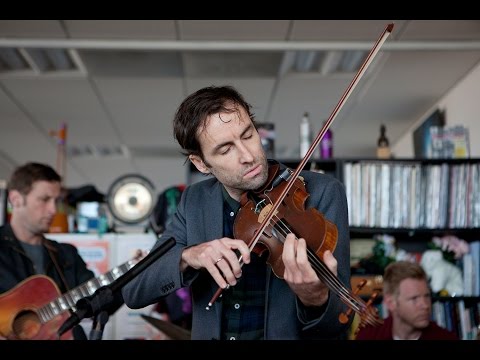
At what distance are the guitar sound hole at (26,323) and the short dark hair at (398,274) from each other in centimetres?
152

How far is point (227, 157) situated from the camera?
135 cm

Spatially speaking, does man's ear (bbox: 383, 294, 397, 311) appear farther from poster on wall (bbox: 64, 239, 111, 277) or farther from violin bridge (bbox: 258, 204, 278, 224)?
violin bridge (bbox: 258, 204, 278, 224)

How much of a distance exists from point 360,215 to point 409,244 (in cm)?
42

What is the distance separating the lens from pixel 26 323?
2.44 metres

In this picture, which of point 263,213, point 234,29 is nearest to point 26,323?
point 263,213

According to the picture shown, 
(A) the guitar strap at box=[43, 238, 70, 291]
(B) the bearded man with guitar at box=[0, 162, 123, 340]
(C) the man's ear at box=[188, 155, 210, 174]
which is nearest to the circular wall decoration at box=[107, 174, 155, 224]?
(B) the bearded man with guitar at box=[0, 162, 123, 340]

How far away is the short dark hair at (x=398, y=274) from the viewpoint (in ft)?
9.99

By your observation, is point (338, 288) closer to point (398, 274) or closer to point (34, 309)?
point (34, 309)

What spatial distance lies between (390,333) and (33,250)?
1.57 meters

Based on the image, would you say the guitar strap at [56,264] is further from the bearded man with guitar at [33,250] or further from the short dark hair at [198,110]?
the short dark hair at [198,110]

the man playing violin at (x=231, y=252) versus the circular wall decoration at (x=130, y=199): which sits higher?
the circular wall decoration at (x=130, y=199)

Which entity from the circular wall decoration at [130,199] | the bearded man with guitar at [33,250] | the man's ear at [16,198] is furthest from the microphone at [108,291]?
the circular wall decoration at [130,199]

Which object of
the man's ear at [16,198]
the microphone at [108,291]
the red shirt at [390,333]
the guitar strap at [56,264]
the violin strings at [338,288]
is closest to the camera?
the violin strings at [338,288]
